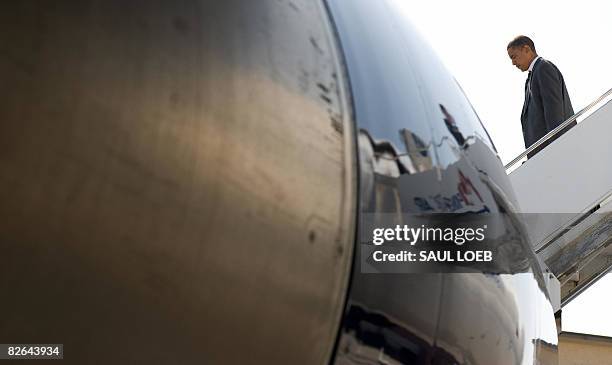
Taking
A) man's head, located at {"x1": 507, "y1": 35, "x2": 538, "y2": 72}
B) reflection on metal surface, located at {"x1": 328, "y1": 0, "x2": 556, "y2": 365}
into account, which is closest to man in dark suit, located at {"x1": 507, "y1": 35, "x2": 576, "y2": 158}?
man's head, located at {"x1": 507, "y1": 35, "x2": 538, "y2": 72}

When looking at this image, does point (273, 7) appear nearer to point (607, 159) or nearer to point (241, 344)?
point (241, 344)

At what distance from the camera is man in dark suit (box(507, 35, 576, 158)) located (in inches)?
192

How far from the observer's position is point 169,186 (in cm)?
74

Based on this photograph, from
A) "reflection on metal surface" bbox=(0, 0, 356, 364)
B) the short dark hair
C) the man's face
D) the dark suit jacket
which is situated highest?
the short dark hair

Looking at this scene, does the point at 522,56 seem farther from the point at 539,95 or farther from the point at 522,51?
the point at 539,95

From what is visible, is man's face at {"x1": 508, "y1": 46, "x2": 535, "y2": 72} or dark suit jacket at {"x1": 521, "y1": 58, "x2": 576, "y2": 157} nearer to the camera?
dark suit jacket at {"x1": 521, "y1": 58, "x2": 576, "y2": 157}

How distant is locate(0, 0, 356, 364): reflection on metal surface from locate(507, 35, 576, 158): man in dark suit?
4.13 metres

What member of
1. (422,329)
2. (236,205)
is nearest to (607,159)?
(422,329)

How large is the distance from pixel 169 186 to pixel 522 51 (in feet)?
14.7

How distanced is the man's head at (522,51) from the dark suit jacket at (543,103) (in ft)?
0.21

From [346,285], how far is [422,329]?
19 centimetres

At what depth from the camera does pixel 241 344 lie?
812 mm

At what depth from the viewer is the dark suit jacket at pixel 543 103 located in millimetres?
4859

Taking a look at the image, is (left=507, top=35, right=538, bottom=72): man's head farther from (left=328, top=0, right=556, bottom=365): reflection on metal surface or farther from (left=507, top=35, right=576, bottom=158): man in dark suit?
(left=328, top=0, right=556, bottom=365): reflection on metal surface
